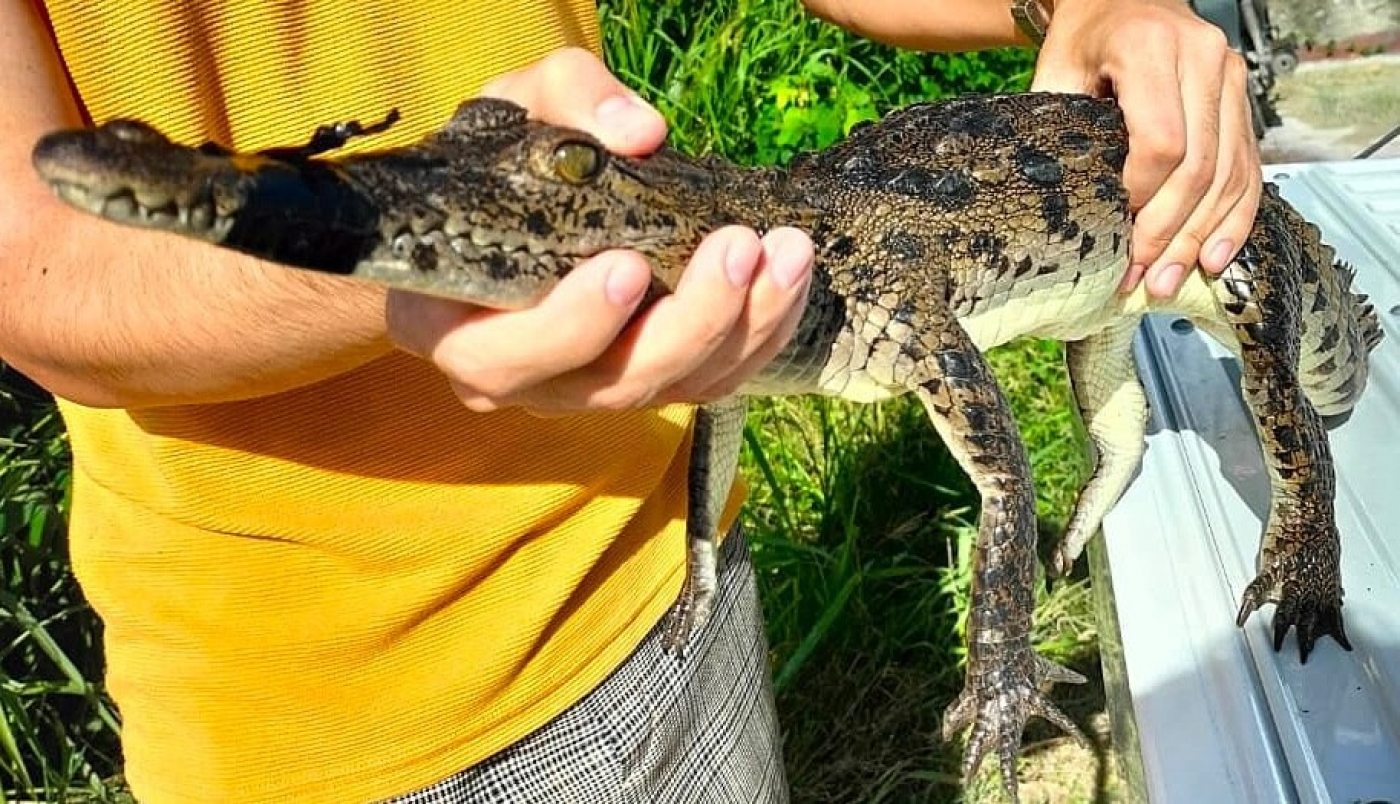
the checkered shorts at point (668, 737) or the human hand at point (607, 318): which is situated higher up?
the human hand at point (607, 318)

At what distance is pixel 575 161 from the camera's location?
1.19 m

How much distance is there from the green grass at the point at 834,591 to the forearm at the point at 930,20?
0.98 m

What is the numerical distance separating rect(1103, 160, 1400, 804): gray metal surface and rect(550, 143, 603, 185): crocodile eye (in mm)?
1018

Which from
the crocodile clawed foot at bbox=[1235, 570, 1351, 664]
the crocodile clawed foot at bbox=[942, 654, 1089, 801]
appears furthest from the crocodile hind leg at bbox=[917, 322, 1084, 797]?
the crocodile clawed foot at bbox=[1235, 570, 1351, 664]

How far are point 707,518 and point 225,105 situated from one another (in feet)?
2.81

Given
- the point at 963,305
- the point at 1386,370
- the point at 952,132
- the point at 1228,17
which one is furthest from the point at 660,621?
the point at 1228,17

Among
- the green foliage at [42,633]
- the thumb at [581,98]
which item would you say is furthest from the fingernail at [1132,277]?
the green foliage at [42,633]

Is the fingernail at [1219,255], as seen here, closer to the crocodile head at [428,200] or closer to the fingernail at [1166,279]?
the fingernail at [1166,279]

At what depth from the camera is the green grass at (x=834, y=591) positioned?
2.78 meters

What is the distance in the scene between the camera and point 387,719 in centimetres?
144

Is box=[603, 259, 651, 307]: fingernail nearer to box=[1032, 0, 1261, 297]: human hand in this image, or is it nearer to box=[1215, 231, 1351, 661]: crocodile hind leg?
box=[1032, 0, 1261, 297]: human hand

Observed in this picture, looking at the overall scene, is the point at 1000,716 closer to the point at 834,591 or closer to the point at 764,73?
the point at 834,591

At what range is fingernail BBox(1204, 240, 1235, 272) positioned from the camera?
6.40ft

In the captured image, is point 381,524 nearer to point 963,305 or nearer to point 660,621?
point 660,621
